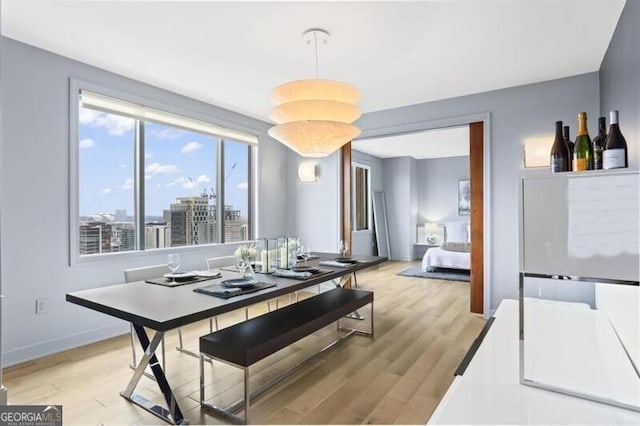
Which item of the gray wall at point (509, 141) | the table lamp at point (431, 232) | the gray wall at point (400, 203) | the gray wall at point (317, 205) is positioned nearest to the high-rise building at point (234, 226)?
the gray wall at point (317, 205)

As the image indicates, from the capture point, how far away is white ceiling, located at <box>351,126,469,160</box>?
6.31 metres

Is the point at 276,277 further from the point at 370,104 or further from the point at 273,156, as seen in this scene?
the point at 273,156

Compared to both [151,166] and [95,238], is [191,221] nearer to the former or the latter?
[151,166]

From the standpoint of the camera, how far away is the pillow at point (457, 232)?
25.9 feet

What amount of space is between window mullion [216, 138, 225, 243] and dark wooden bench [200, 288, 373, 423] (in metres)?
2.22

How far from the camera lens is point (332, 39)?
2787mm

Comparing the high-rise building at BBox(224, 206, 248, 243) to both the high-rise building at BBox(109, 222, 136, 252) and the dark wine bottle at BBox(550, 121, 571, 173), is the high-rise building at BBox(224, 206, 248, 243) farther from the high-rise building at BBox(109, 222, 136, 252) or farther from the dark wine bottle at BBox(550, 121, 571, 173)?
the dark wine bottle at BBox(550, 121, 571, 173)

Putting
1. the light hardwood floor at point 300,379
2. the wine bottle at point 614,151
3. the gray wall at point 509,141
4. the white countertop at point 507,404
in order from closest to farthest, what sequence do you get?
1. the white countertop at point 507,404
2. the wine bottle at point 614,151
3. the light hardwood floor at point 300,379
4. the gray wall at point 509,141

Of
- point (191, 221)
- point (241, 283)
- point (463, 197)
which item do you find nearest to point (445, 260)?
point (463, 197)

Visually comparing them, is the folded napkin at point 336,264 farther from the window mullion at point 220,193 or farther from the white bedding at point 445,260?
the white bedding at point 445,260

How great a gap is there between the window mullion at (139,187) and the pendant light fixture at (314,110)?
1946mm

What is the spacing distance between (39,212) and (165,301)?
1.93 m

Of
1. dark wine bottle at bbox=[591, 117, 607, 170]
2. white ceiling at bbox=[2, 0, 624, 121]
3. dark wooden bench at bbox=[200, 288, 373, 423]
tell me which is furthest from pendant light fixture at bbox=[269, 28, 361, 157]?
dark wine bottle at bbox=[591, 117, 607, 170]

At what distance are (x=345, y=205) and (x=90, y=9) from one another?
374cm
